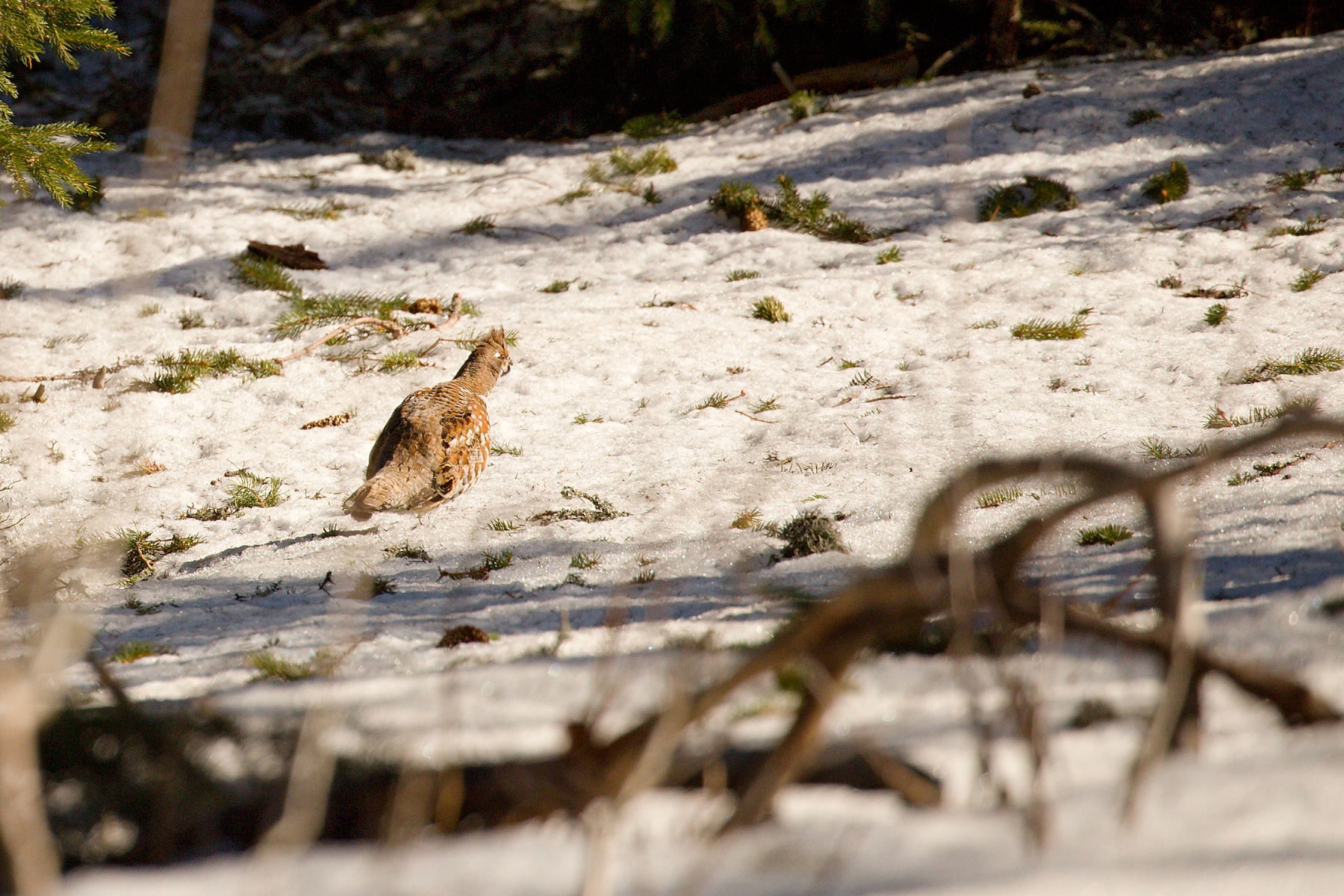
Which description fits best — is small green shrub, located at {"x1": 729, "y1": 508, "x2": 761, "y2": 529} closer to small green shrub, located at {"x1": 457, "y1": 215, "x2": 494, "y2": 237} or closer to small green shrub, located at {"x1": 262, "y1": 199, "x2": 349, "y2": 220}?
small green shrub, located at {"x1": 457, "y1": 215, "x2": 494, "y2": 237}

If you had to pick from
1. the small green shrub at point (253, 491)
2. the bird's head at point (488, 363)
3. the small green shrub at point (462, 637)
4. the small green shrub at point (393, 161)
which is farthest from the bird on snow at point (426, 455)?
the small green shrub at point (393, 161)

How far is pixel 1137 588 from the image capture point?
2.77 m

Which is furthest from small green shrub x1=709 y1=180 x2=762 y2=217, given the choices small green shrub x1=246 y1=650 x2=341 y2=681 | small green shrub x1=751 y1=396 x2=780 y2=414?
small green shrub x1=246 y1=650 x2=341 y2=681

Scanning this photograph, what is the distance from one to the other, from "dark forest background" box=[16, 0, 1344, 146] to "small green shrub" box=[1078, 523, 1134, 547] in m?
7.69

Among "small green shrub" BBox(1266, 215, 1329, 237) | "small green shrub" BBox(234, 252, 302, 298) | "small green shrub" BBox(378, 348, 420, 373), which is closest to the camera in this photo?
"small green shrub" BBox(378, 348, 420, 373)

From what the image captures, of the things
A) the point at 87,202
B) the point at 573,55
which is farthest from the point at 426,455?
the point at 573,55

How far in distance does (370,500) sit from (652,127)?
7229 mm

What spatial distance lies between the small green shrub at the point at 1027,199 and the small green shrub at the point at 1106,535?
179 inches

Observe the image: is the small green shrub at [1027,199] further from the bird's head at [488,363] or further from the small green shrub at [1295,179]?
the bird's head at [488,363]

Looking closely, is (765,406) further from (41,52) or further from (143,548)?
(41,52)

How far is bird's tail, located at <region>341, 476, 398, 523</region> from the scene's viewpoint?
3.65m

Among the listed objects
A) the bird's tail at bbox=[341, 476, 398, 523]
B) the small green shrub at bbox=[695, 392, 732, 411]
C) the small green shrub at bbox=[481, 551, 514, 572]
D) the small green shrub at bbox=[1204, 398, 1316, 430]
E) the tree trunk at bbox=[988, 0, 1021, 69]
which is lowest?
the small green shrub at bbox=[481, 551, 514, 572]

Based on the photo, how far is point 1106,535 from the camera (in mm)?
3412

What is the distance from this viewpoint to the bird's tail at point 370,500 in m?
3.65
